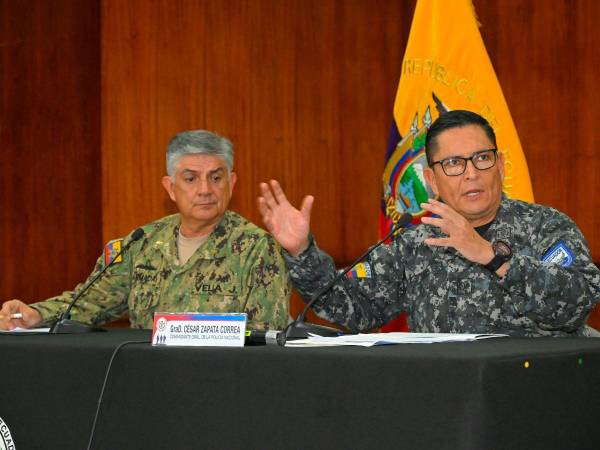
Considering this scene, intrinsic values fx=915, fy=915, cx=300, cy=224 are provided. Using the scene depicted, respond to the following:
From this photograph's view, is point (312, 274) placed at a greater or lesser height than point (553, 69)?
Answer: lesser

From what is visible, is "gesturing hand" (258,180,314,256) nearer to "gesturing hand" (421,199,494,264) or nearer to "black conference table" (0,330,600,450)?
"gesturing hand" (421,199,494,264)

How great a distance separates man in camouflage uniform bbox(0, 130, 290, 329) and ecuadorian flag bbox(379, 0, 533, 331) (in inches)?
30.7

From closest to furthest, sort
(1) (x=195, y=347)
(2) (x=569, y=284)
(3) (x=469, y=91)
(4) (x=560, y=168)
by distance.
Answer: (1) (x=195, y=347), (2) (x=569, y=284), (3) (x=469, y=91), (4) (x=560, y=168)

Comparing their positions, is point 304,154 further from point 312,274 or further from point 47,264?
point 312,274

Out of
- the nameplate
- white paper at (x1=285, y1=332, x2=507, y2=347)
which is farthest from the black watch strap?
the nameplate

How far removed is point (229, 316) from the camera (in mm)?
1865

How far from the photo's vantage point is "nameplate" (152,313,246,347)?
1834 mm

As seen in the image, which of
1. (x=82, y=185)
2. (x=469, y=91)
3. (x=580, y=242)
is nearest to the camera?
(x=580, y=242)

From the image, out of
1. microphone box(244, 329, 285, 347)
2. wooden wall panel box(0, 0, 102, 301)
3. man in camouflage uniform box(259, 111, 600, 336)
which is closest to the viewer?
microphone box(244, 329, 285, 347)

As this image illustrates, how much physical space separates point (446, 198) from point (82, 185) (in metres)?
2.44

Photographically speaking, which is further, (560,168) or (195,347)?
(560,168)

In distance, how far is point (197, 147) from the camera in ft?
10.5

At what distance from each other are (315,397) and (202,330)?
342mm

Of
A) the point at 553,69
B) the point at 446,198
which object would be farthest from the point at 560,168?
the point at 446,198
